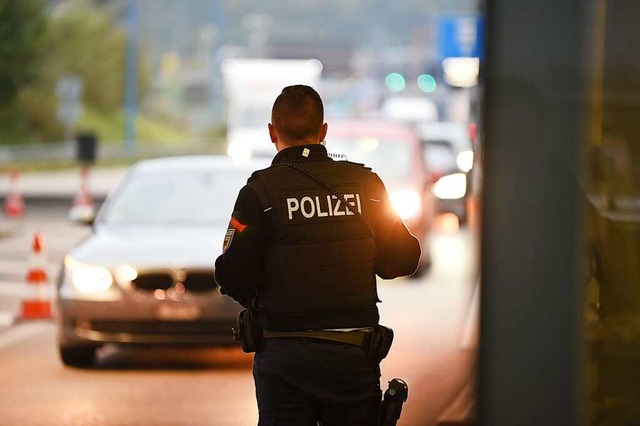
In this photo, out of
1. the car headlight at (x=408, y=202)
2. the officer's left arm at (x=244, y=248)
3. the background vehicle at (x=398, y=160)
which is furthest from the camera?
the background vehicle at (x=398, y=160)

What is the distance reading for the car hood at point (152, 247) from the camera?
10.6 m

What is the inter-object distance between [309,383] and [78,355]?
646cm

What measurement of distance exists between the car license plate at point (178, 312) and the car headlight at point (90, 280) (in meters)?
0.37

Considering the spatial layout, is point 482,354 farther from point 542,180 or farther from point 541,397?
point 542,180

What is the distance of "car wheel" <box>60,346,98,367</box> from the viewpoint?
10734 millimetres

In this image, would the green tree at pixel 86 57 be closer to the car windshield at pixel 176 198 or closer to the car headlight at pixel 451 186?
the car headlight at pixel 451 186

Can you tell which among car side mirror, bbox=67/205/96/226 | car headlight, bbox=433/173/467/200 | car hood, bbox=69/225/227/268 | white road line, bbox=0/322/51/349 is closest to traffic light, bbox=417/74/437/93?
car headlight, bbox=433/173/467/200

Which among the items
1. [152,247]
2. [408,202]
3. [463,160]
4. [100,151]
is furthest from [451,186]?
[100,151]

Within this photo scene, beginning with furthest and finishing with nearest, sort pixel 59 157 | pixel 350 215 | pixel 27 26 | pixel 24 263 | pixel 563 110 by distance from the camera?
1. pixel 59 157
2. pixel 27 26
3. pixel 24 263
4. pixel 563 110
5. pixel 350 215

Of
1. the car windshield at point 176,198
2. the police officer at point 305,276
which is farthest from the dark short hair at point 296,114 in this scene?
the car windshield at point 176,198

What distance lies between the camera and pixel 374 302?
4.81 m

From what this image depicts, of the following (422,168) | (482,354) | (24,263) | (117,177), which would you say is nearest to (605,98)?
(482,354)

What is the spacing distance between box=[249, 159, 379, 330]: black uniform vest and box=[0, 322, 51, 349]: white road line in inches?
313

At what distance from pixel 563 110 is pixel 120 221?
6.72m
